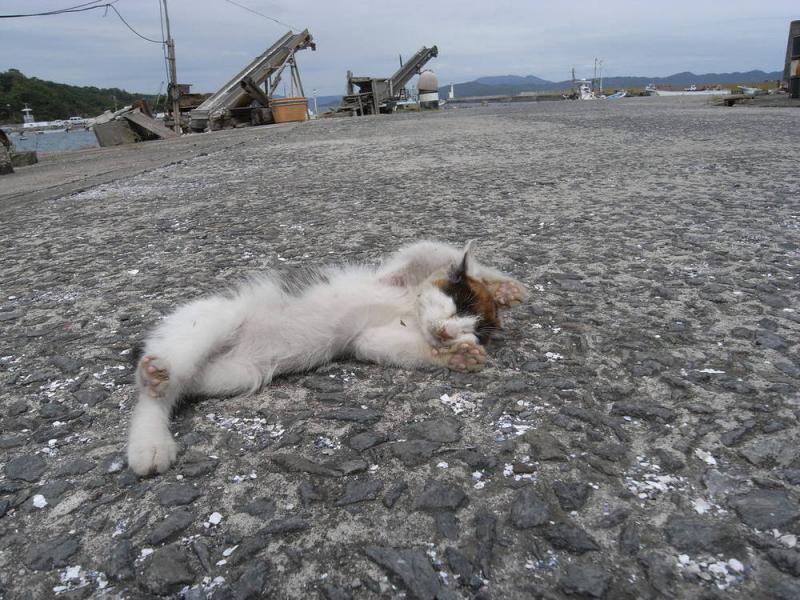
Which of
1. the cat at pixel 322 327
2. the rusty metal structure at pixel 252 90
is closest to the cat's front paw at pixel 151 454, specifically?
the cat at pixel 322 327

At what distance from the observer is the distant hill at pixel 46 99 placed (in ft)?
94.4

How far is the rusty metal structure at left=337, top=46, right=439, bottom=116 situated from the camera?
76.4ft

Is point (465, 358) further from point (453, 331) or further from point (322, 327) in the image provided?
point (322, 327)

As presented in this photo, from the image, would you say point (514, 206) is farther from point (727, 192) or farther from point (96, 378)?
point (96, 378)

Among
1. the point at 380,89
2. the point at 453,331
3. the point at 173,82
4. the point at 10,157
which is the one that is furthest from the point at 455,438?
the point at 380,89

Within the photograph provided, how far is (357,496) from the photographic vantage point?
141cm

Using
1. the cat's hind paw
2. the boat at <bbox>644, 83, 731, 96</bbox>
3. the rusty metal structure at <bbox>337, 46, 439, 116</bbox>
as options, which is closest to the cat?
the cat's hind paw

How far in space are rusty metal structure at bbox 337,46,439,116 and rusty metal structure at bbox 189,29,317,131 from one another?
3.02m

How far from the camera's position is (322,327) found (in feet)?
8.02

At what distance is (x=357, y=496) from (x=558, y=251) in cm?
226

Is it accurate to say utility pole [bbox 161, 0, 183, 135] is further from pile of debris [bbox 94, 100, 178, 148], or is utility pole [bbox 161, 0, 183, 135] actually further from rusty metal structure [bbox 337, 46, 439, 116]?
rusty metal structure [bbox 337, 46, 439, 116]

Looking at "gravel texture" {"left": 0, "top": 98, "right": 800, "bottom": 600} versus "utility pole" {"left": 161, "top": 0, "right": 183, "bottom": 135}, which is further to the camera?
"utility pole" {"left": 161, "top": 0, "right": 183, "bottom": 135}

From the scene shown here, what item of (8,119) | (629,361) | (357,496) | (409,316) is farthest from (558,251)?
(8,119)

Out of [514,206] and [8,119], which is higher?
[8,119]
